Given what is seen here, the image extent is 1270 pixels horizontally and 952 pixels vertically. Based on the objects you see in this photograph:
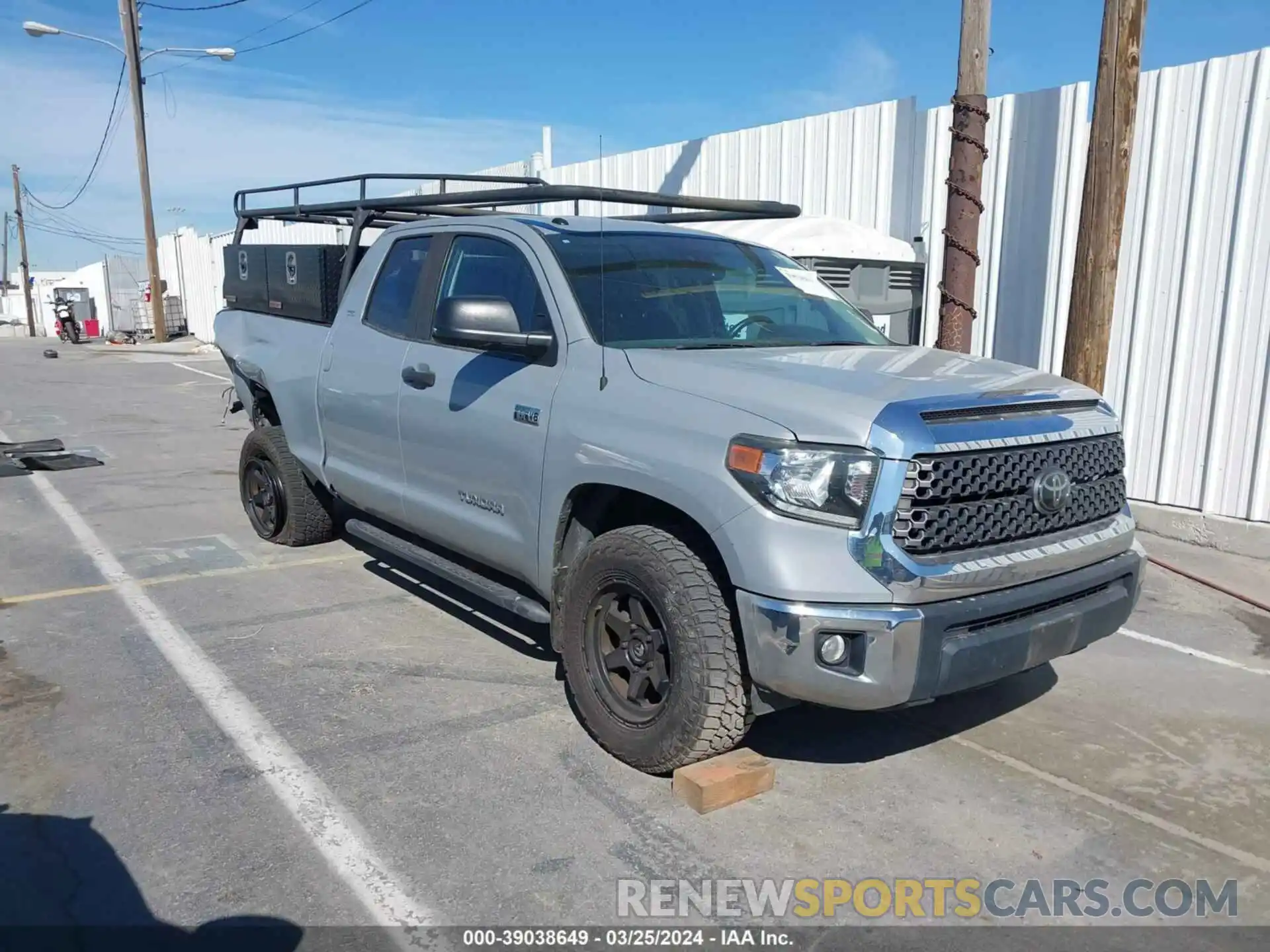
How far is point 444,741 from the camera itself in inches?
154

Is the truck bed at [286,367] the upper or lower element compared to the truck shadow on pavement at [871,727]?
upper

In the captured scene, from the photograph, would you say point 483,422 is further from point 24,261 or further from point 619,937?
point 24,261

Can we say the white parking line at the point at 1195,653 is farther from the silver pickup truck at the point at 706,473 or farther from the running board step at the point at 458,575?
the running board step at the point at 458,575

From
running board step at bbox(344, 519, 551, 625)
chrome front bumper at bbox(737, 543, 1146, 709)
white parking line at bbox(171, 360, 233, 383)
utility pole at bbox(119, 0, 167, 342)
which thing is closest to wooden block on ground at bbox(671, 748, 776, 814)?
chrome front bumper at bbox(737, 543, 1146, 709)

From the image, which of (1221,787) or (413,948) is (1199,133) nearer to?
(1221,787)

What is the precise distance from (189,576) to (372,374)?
209 cm

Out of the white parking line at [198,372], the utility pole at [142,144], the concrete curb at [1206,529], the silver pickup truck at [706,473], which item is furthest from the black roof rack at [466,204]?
the utility pole at [142,144]

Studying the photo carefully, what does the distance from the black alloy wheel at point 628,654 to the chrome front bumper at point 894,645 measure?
0.44 m

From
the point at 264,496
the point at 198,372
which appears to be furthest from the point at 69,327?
the point at 264,496

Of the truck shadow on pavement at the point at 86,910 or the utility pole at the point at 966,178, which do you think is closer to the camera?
the truck shadow on pavement at the point at 86,910

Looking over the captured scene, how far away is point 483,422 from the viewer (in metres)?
4.21

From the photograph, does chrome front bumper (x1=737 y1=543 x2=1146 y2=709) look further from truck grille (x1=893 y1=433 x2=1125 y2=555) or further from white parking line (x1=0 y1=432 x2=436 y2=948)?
white parking line (x1=0 y1=432 x2=436 y2=948)

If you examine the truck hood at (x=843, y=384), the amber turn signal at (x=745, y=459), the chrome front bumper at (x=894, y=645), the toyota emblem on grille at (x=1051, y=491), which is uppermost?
the truck hood at (x=843, y=384)

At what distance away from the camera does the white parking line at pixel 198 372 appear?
63.1ft
